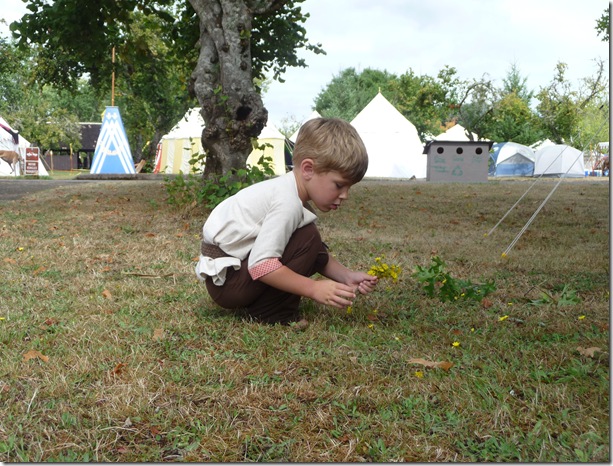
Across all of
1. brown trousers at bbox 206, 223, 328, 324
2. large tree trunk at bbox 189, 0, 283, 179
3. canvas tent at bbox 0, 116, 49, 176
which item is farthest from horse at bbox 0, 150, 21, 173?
brown trousers at bbox 206, 223, 328, 324

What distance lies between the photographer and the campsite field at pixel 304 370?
→ 5.94ft

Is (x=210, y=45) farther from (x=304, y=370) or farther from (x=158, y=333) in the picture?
(x=304, y=370)

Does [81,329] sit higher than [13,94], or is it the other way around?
[13,94]

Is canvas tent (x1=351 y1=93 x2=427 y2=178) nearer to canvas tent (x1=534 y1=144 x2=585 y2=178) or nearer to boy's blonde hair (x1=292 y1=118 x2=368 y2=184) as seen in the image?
canvas tent (x1=534 y1=144 x2=585 y2=178)

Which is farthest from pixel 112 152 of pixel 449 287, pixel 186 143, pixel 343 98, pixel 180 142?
pixel 343 98

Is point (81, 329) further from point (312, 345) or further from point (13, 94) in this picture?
point (13, 94)

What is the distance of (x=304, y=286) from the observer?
8.85ft

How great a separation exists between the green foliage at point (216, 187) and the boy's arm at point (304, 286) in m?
4.28

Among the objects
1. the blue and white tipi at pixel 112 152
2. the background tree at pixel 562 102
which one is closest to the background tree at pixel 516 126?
the background tree at pixel 562 102

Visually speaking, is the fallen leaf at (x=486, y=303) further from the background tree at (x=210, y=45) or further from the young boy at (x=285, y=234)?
the background tree at (x=210, y=45)

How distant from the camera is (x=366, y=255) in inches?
199

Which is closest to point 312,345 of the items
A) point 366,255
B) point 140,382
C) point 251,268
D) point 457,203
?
point 251,268

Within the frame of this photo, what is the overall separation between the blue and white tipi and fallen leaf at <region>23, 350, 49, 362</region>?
21888 millimetres

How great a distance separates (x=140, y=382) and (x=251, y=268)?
2.35 ft
